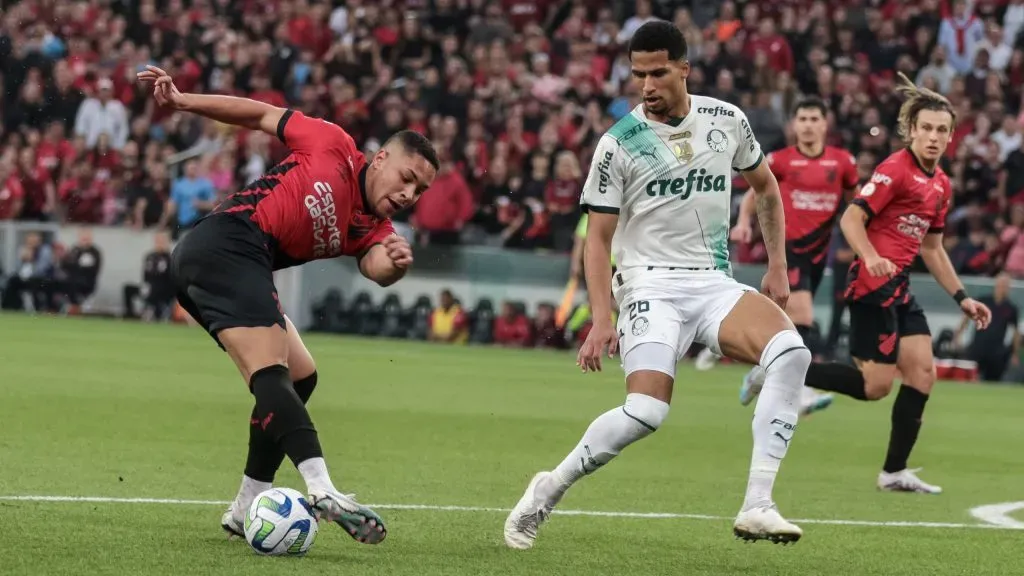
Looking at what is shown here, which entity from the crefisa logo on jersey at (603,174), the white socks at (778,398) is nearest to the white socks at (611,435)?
the white socks at (778,398)

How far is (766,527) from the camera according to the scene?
21.8ft

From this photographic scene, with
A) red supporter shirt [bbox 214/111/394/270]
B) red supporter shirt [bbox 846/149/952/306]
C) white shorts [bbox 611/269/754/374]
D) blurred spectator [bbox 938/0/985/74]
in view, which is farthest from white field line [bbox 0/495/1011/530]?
blurred spectator [bbox 938/0/985/74]

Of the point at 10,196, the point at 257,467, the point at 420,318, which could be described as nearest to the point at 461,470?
the point at 257,467

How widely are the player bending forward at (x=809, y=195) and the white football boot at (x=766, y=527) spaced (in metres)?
7.31

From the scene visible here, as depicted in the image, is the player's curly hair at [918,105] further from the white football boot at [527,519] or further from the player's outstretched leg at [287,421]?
the player's outstretched leg at [287,421]

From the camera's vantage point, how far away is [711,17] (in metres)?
27.9

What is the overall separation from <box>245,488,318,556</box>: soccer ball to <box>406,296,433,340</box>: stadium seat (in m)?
17.3

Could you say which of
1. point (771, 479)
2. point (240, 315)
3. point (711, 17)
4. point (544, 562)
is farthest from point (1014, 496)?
point (711, 17)

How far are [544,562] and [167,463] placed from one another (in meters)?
3.67

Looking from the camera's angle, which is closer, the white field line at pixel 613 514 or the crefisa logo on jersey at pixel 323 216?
the crefisa logo on jersey at pixel 323 216

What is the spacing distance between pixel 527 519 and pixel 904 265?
4359 millimetres

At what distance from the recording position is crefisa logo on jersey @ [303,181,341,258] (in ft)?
23.1

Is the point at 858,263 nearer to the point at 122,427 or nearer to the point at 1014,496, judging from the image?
the point at 1014,496

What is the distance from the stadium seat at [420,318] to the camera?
24062 mm
